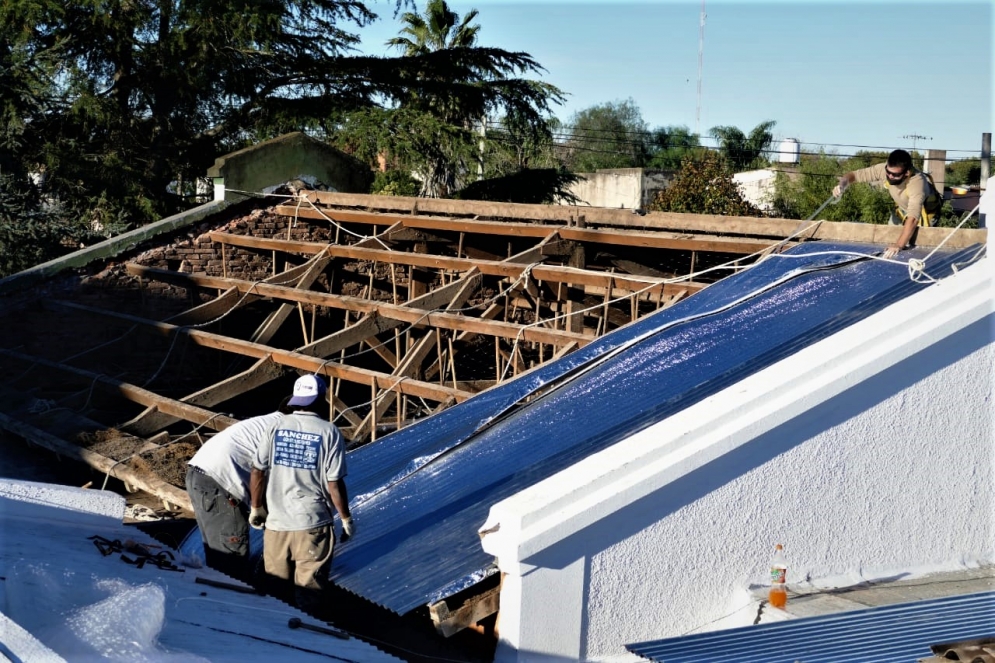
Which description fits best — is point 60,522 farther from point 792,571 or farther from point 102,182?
point 102,182

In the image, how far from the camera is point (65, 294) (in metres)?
12.6

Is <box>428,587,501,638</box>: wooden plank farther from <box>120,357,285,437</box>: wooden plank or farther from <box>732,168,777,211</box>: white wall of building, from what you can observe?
<box>732,168,777,211</box>: white wall of building

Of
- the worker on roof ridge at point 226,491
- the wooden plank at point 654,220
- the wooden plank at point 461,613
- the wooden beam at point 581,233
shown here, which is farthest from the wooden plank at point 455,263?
the wooden plank at point 461,613

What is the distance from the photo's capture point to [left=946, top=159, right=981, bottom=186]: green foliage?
37562mm

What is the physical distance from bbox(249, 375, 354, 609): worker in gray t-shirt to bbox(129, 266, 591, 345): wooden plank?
11.6 ft

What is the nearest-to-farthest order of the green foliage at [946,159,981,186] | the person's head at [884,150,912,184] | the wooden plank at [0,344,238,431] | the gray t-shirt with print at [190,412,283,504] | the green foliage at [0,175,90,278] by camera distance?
the gray t-shirt with print at [190,412,283,504] → the person's head at [884,150,912,184] → the wooden plank at [0,344,238,431] → the green foliage at [0,175,90,278] → the green foliage at [946,159,981,186]

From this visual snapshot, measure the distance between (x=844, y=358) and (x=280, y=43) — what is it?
16156 mm

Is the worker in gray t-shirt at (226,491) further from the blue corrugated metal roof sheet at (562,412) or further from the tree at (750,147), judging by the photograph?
the tree at (750,147)

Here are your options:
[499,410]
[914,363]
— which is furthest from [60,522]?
[914,363]

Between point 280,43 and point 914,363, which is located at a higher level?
point 280,43

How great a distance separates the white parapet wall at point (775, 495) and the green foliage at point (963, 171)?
3367cm

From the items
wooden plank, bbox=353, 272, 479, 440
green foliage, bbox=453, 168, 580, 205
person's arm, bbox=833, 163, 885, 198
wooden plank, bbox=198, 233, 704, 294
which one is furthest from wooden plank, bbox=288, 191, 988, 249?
green foliage, bbox=453, 168, 580, 205

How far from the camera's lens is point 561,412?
6.54 meters

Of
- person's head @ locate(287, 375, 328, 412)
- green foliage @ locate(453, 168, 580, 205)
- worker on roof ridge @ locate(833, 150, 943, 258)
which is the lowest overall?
person's head @ locate(287, 375, 328, 412)
